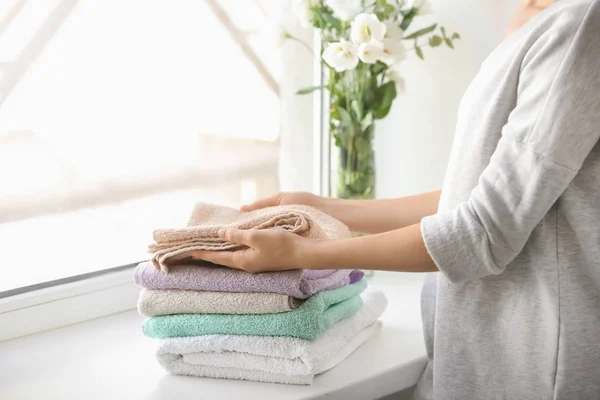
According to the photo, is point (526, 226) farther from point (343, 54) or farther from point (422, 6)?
point (422, 6)

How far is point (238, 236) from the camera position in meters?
1.00

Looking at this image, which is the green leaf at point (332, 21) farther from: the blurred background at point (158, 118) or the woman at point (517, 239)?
the woman at point (517, 239)

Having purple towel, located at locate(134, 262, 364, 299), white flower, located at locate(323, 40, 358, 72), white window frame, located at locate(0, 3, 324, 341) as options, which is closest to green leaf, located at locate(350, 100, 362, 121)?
white flower, located at locate(323, 40, 358, 72)

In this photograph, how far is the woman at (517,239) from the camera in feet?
2.86

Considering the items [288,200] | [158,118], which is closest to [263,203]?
[288,200]

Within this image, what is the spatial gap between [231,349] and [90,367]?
29cm

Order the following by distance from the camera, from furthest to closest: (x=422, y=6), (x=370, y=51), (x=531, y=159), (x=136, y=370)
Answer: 1. (x=422, y=6)
2. (x=370, y=51)
3. (x=136, y=370)
4. (x=531, y=159)

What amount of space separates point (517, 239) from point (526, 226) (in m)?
0.02

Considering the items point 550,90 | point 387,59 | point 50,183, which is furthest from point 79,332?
point 550,90

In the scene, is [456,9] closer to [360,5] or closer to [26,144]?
[360,5]

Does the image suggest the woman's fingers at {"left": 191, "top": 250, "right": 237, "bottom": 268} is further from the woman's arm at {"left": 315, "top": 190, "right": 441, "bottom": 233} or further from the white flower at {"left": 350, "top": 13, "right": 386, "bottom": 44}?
the white flower at {"left": 350, "top": 13, "right": 386, "bottom": 44}

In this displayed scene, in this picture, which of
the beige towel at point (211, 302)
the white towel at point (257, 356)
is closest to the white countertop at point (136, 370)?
the white towel at point (257, 356)

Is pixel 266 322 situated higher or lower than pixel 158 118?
lower

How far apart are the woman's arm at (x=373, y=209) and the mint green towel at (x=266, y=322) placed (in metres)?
0.17
